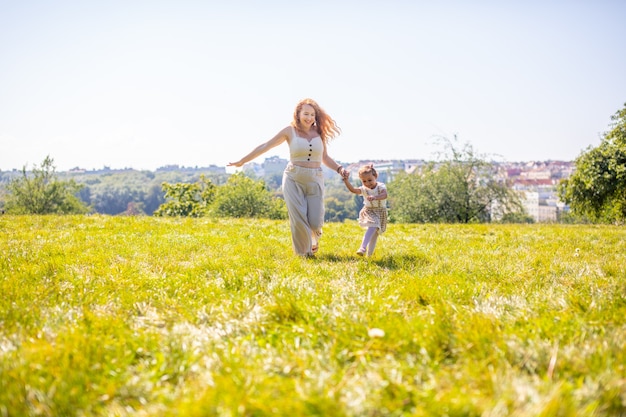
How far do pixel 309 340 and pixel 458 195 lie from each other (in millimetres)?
46415

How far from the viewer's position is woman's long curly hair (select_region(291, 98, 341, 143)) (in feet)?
28.4

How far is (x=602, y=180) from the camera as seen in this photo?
3086 centimetres

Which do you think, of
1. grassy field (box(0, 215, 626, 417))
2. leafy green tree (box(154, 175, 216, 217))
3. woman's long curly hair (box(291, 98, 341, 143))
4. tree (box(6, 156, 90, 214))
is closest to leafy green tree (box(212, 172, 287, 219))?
leafy green tree (box(154, 175, 216, 217))

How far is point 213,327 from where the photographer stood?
12.0 feet

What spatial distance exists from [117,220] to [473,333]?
558 inches

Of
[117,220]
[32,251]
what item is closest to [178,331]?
[32,251]

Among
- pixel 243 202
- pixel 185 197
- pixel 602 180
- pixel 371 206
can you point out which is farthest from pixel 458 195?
pixel 185 197

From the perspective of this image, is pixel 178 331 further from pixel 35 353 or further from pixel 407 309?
pixel 407 309

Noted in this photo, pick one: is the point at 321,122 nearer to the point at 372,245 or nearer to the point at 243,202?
the point at 372,245

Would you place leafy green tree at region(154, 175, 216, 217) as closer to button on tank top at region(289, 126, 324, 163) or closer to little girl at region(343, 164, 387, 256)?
button on tank top at region(289, 126, 324, 163)

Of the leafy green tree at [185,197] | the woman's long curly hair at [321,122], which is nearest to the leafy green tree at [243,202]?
the leafy green tree at [185,197]

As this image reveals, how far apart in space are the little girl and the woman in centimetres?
50

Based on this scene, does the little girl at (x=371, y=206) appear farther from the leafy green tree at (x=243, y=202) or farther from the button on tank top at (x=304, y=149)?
the leafy green tree at (x=243, y=202)

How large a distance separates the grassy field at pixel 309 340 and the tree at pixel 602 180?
1148 inches
